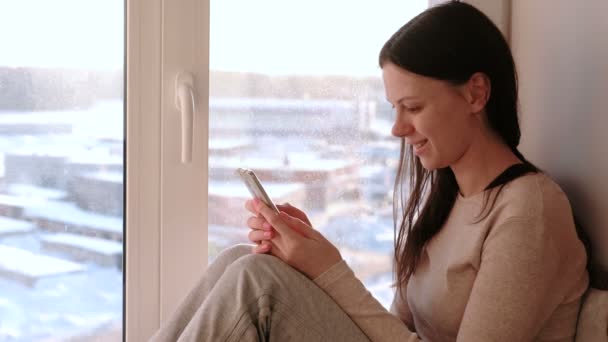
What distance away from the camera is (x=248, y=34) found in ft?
5.75

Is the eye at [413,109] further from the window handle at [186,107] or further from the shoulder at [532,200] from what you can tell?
the window handle at [186,107]

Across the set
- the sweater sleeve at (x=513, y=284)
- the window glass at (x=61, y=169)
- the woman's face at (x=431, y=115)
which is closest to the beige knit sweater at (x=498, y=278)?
the sweater sleeve at (x=513, y=284)

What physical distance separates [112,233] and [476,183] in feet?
2.70

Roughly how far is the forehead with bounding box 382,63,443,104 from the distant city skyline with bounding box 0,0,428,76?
1.38 feet

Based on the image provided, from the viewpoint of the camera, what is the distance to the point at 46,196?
1669 millimetres

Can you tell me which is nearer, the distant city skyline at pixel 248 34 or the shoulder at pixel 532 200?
the shoulder at pixel 532 200

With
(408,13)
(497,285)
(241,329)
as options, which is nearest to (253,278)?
(241,329)

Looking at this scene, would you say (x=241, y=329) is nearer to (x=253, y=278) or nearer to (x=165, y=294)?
(x=253, y=278)

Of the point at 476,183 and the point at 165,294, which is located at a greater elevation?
the point at 476,183

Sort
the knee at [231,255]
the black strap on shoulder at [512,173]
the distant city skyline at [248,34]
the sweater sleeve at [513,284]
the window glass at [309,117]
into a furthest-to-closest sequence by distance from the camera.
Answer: the window glass at [309,117] → the distant city skyline at [248,34] → the knee at [231,255] → the black strap on shoulder at [512,173] → the sweater sleeve at [513,284]

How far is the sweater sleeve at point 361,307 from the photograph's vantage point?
1.36 meters

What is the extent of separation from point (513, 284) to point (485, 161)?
271 millimetres

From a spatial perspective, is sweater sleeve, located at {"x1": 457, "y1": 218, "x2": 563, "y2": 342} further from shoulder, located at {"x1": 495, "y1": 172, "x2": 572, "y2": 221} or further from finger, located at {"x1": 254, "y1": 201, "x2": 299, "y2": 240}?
finger, located at {"x1": 254, "y1": 201, "x2": 299, "y2": 240}

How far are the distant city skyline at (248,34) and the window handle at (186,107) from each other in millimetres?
83
